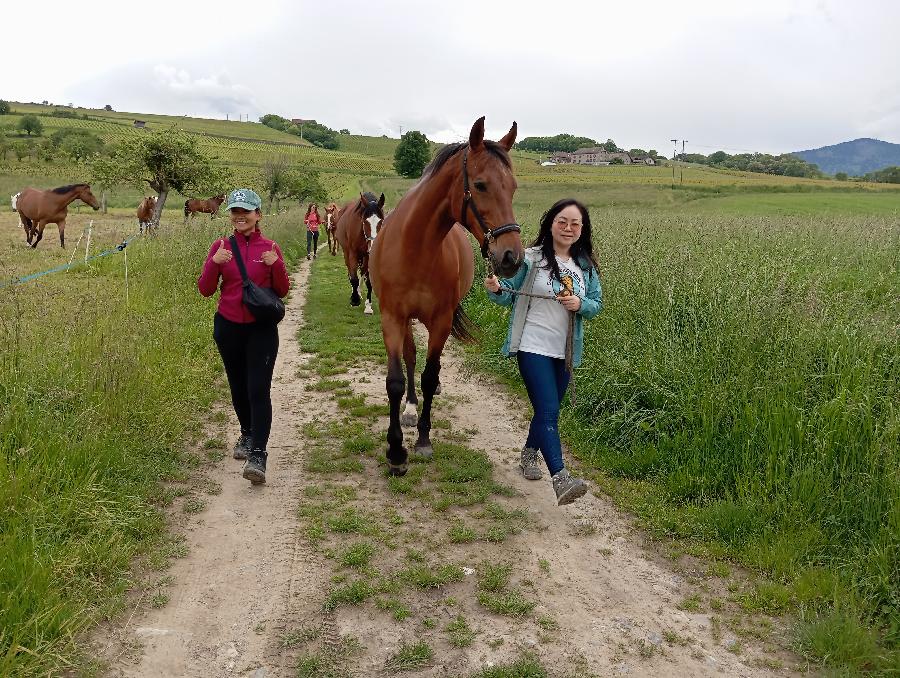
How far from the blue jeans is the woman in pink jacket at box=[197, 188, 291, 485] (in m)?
1.91

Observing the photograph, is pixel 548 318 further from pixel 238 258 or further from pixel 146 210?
pixel 146 210

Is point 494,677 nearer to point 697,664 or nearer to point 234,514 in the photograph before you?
point 697,664

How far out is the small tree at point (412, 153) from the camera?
7025cm


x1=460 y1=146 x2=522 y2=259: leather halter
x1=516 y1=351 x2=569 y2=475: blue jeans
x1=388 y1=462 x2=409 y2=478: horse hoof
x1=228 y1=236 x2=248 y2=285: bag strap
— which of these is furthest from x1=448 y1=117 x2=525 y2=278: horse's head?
x1=388 y1=462 x2=409 y2=478: horse hoof

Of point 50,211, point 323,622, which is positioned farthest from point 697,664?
point 50,211

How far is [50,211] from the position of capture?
16.3 metres

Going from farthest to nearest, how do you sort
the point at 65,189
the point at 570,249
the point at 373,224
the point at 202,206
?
1. the point at 202,206
2. the point at 65,189
3. the point at 373,224
4. the point at 570,249

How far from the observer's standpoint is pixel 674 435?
4.60 metres

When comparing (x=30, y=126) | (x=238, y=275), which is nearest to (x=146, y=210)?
(x=238, y=275)

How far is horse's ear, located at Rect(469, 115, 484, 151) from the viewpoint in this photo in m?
3.67

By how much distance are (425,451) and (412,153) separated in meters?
71.3

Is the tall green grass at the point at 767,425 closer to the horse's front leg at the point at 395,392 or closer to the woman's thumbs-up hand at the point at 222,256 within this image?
the horse's front leg at the point at 395,392

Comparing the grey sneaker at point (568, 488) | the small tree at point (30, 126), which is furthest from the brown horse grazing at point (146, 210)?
the small tree at point (30, 126)

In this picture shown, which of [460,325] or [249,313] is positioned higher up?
[249,313]
